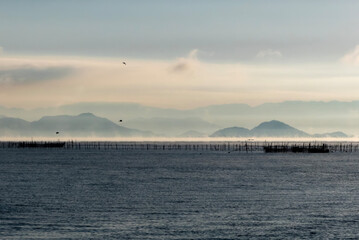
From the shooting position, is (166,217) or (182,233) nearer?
(182,233)

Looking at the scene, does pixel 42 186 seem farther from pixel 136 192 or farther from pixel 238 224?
pixel 238 224

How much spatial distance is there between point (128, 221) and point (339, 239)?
1630 centimetres

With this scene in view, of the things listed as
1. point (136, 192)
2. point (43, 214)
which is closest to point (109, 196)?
point (136, 192)

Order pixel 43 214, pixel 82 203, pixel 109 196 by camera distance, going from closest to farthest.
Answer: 1. pixel 43 214
2. pixel 82 203
3. pixel 109 196

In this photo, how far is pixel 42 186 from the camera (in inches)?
3182

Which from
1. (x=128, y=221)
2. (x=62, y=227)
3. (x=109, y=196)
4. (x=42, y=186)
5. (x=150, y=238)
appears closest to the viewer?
(x=150, y=238)

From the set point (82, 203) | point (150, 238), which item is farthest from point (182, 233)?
point (82, 203)

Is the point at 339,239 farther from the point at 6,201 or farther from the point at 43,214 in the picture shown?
the point at 6,201

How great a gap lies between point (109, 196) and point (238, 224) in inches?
925

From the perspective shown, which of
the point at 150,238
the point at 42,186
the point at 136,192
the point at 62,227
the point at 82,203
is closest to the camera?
the point at 150,238

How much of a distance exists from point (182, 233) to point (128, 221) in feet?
22.0

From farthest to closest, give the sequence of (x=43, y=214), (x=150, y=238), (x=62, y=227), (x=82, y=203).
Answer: (x=82, y=203) < (x=43, y=214) < (x=62, y=227) < (x=150, y=238)

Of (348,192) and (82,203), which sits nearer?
(82,203)

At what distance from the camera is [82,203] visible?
2406 inches
